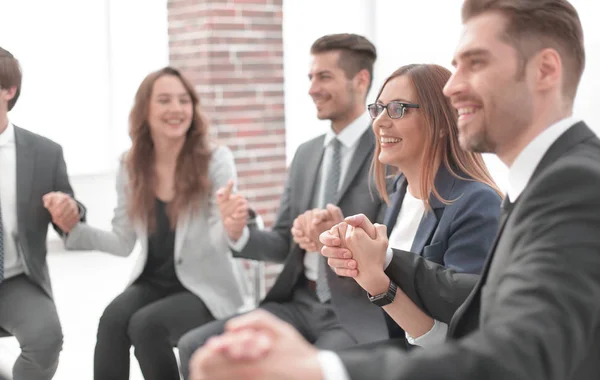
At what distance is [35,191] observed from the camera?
3570 mm

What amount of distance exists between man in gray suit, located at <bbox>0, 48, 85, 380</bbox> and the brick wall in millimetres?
1882

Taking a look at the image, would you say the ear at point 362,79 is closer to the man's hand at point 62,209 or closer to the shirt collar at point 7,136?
the man's hand at point 62,209

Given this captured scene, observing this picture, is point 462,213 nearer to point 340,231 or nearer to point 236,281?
point 340,231

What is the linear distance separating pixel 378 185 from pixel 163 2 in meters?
4.15

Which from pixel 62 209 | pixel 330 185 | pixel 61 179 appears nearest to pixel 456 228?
pixel 330 185

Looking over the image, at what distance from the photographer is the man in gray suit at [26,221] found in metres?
3.39

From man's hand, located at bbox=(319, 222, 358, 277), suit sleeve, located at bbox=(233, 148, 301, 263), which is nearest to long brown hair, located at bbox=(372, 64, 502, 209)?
man's hand, located at bbox=(319, 222, 358, 277)

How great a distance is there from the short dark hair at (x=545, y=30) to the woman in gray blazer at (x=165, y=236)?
2320mm

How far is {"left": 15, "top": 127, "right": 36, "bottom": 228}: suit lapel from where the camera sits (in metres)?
3.53

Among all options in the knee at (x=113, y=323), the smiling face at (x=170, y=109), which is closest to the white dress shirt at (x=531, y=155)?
the knee at (x=113, y=323)

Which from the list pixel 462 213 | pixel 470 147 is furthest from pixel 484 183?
pixel 470 147

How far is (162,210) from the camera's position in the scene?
3809 mm

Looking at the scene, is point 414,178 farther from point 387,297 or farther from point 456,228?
point 387,297

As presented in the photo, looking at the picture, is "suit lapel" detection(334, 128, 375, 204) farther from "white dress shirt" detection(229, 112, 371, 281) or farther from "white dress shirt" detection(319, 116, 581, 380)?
"white dress shirt" detection(319, 116, 581, 380)
